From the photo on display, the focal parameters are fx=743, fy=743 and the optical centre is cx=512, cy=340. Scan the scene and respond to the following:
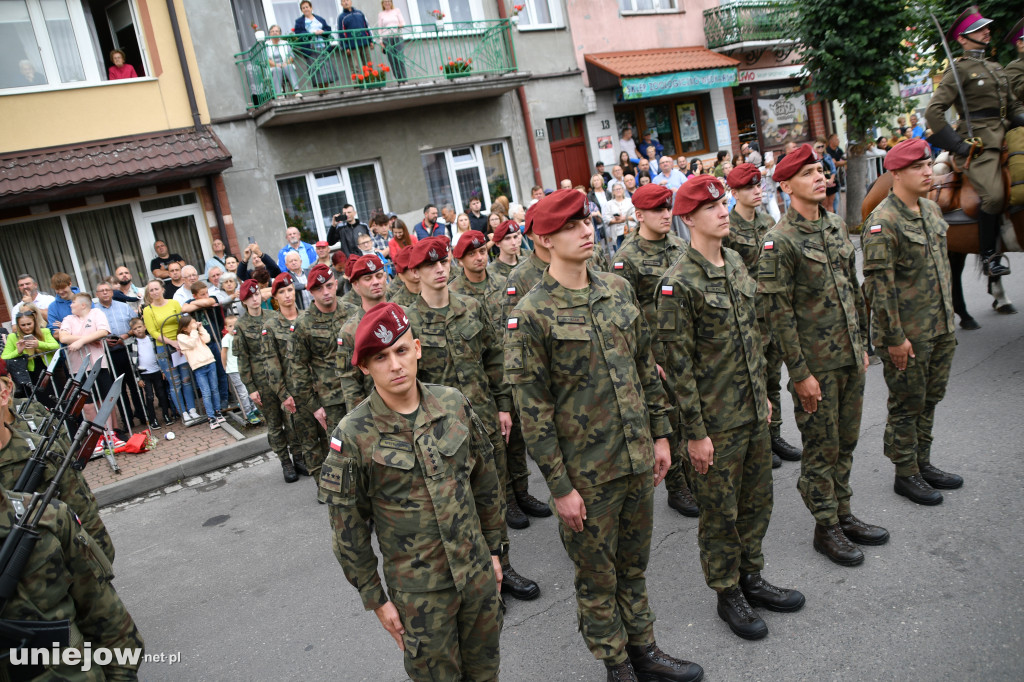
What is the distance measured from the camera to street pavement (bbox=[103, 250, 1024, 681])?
3.58 meters

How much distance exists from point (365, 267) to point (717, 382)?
311cm

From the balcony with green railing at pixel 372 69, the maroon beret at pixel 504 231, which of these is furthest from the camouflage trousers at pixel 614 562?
the balcony with green railing at pixel 372 69

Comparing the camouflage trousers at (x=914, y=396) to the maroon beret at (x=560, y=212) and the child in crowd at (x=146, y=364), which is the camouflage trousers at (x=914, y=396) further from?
the child in crowd at (x=146, y=364)

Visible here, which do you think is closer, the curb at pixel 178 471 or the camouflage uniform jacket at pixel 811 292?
the camouflage uniform jacket at pixel 811 292

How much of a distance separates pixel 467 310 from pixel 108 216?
34.8 feet

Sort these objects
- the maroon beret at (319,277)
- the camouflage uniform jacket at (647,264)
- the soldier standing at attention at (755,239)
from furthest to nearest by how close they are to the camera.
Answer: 1. the maroon beret at (319,277)
2. the soldier standing at attention at (755,239)
3. the camouflage uniform jacket at (647,264)

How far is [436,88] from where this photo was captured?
14875 millimetres

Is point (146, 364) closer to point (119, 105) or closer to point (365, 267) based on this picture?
point (119, 105)

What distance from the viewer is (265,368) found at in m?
7.71

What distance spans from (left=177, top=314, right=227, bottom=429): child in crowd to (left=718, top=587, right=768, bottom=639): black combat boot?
7.86 meters

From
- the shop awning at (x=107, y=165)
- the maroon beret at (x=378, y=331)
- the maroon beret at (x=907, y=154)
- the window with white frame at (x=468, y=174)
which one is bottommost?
the maroon beret at (x=378, y=331)

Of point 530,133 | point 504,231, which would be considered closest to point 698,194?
point 504,231

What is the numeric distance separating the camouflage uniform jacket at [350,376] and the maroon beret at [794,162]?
2869mm

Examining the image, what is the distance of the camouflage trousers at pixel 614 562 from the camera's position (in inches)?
136
